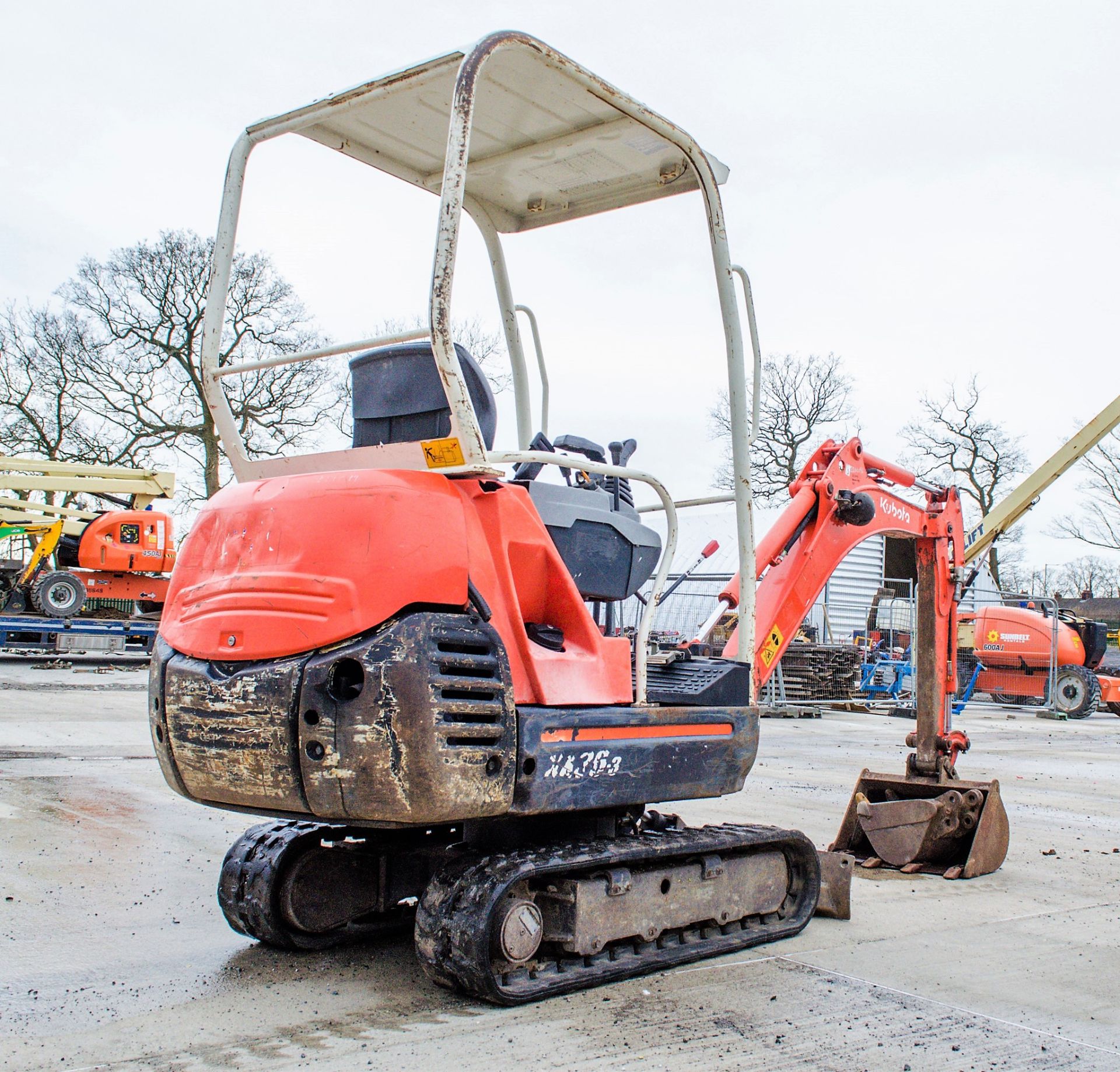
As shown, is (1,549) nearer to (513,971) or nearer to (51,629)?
(51,629)

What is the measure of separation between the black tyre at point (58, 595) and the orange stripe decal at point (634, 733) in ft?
67.4

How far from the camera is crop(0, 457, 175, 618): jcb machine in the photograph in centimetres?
2261

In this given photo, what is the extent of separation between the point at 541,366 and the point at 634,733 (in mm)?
1780

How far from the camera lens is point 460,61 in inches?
143

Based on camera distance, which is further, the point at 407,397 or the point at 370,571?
the point at 407,397

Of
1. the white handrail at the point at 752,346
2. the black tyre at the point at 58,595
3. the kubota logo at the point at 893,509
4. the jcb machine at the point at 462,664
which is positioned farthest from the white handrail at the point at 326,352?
the black tyre at the point at 58,595

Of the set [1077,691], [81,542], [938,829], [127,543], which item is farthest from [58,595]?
[938,829]

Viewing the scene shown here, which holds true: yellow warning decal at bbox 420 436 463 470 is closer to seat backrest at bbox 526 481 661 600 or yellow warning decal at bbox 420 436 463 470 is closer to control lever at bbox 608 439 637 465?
seat backrest at bbox 526 481 661 600

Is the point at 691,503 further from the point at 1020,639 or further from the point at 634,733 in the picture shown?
the point at 1020,639

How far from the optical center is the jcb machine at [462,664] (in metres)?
3.46

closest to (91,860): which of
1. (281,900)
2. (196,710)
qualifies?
(281,900)

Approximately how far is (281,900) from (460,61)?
2.95 m

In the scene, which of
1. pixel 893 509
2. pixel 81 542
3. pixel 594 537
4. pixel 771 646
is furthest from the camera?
pixel 81 542

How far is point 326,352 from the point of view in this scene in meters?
3.73
